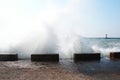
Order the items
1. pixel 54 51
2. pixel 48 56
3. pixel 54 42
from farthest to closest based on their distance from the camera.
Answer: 1. pixel 54 42
2. pixel 54 51
3. pixel 48 56

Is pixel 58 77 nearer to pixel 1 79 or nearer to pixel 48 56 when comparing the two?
pixel 1 79

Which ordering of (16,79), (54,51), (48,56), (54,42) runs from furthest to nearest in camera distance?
(54,42) < (54,51) < (48,56) < (16,79)

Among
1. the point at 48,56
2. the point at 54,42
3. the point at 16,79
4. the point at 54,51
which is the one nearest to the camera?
the point at 16,79

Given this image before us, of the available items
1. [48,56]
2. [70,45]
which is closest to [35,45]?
[70,45]

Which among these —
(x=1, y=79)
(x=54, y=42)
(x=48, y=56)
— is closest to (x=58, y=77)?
(x=1, y=79)

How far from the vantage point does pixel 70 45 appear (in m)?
24.4

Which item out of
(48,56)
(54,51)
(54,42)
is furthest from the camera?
(54,42)

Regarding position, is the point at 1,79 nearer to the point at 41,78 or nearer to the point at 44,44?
the point at 41,78

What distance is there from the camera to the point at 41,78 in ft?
31.2

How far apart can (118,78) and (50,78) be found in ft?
8.79

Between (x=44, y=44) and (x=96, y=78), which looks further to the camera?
(x=44, y=44)

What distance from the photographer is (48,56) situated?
655 inches

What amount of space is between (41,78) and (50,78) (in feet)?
1.12

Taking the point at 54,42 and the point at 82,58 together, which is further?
the point at 54,42
